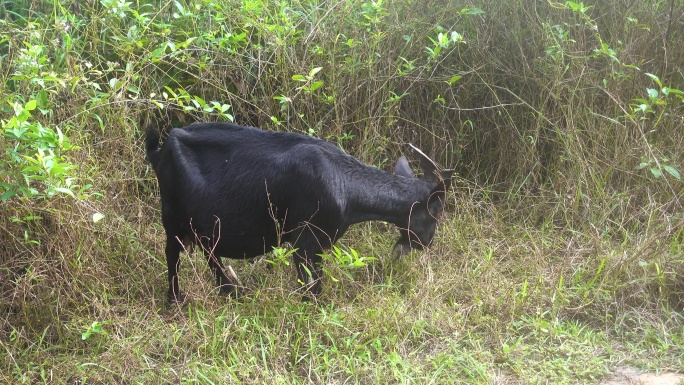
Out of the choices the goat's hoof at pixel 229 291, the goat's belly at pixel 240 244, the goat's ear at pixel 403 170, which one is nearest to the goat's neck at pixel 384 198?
the goat's ear at pixel 403 170

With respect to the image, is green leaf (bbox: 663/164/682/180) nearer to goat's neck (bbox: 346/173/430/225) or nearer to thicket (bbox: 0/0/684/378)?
thicket (bbox: 0/0/684/378)

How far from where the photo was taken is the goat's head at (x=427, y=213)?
5582 millimetres

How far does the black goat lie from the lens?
5188mm

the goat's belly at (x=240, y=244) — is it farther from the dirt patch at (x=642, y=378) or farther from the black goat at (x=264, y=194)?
the dirt patch at (x=642, y=378)

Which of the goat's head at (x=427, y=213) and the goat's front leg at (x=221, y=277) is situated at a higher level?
the goat's head at (x=427, y=213)

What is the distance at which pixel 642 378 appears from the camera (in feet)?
15.3

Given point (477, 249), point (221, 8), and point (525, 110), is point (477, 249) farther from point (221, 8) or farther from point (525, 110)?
point (221, 8)

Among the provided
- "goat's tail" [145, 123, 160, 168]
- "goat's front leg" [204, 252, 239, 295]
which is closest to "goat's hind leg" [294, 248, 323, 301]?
"goat's front leg" [204, 252, 239, 295]

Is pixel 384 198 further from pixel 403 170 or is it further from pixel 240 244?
pixel 240 244

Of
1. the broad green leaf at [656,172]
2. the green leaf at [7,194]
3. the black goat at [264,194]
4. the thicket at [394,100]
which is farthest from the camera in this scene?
the broad green leaf at [656,172]

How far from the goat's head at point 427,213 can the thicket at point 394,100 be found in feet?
2.37

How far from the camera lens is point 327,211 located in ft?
16.9

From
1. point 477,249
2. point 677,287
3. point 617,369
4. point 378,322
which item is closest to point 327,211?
point 378,322

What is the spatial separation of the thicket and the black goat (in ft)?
0.91
